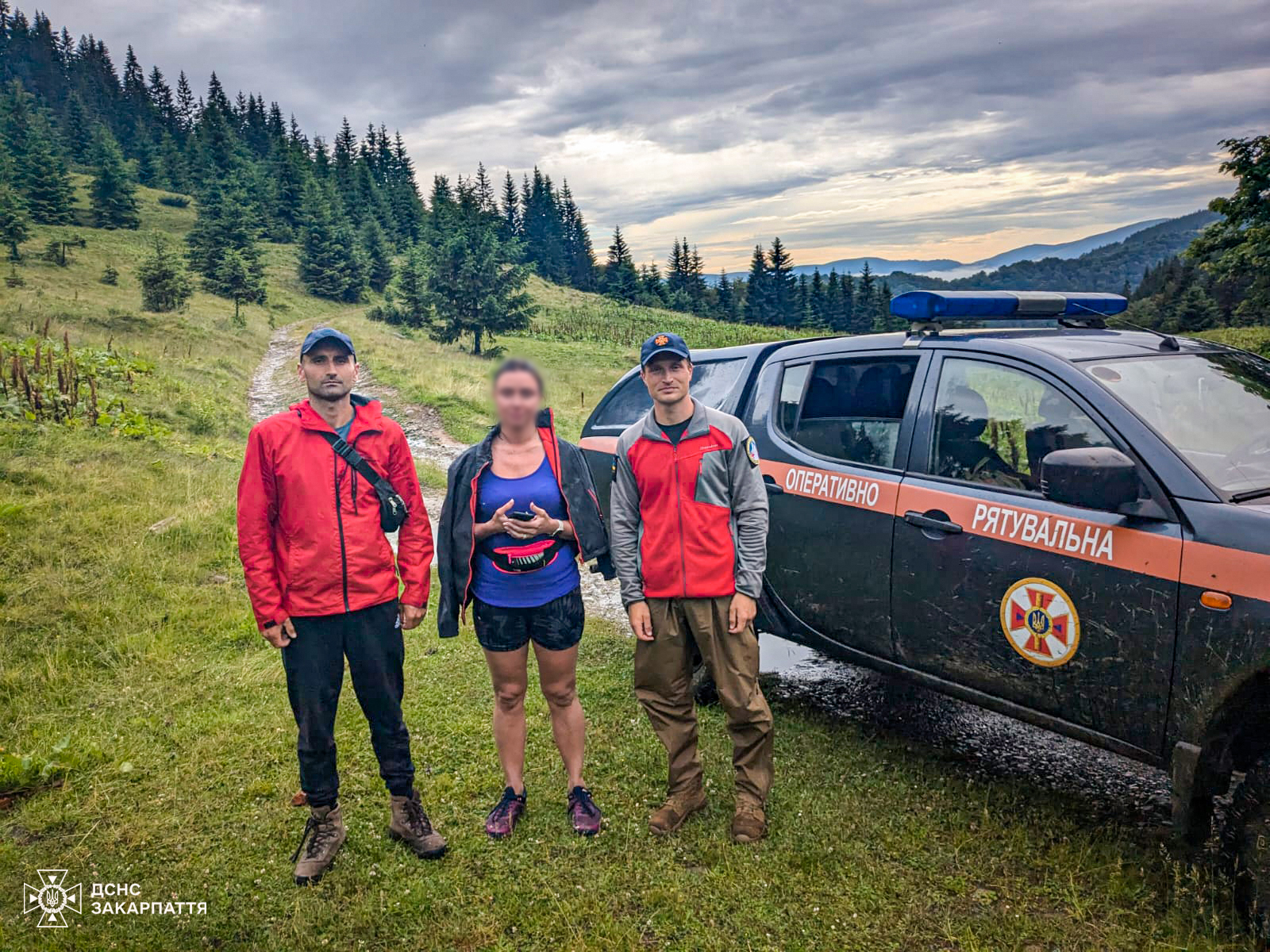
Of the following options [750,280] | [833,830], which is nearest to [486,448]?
[833,830]

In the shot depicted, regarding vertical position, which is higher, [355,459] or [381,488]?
[355,459]

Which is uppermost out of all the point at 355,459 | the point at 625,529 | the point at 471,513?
the point at 355,459

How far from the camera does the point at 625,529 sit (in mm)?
3176

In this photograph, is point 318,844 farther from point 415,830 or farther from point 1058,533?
point 1058,533

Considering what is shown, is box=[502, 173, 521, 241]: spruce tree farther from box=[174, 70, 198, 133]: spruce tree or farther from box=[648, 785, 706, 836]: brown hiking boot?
box=[648, 785, 706, 836]: brown hiking boot

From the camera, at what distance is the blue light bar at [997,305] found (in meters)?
3.52

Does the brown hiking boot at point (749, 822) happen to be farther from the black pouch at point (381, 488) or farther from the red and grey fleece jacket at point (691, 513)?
the black pouch at point (381, 488)

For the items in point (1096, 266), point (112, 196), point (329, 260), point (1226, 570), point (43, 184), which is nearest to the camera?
point (1226, 570)

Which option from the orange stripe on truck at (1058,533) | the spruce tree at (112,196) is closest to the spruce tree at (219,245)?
the spruce tree at (112,196)

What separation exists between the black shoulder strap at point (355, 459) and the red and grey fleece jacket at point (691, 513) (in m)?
0.94

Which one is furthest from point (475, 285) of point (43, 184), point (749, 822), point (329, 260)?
point (43, 184)

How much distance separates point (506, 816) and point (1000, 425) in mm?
2675

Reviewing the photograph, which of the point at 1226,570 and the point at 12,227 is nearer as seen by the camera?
the point at 1226,570

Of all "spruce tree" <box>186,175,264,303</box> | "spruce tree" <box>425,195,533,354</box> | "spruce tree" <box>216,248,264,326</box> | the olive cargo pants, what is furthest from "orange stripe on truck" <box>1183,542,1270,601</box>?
"spruce tree" <box>186,175,264,303</box>
